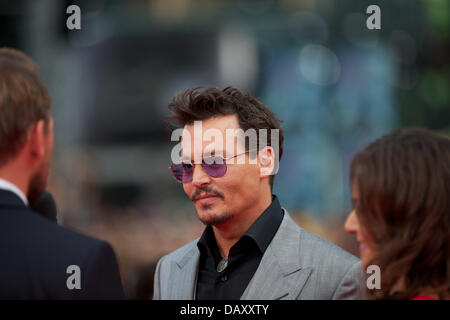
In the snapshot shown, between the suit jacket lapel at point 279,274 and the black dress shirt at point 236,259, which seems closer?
the suit jacket lapel at point 279,274

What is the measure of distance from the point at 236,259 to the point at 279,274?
22 centimetres

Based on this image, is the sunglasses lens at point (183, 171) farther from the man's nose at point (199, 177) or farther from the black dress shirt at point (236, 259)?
the black dress shirt at point (236, 259)

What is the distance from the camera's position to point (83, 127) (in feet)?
25.3

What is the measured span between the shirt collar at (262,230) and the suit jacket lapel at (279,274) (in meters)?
0.04

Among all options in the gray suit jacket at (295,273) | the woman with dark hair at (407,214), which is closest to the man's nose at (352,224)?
the woman with dark hair at (407,214)

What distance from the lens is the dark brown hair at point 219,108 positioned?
2.75 metres

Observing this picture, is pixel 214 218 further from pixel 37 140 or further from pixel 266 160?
pixel 37 140

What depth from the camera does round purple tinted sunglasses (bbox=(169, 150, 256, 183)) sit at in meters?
2.77

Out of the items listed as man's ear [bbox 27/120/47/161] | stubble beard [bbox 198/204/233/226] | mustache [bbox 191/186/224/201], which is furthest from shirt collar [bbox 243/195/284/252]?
Answer: man's ear [bbox 27/120/47/161]

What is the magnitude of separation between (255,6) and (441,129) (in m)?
3.00

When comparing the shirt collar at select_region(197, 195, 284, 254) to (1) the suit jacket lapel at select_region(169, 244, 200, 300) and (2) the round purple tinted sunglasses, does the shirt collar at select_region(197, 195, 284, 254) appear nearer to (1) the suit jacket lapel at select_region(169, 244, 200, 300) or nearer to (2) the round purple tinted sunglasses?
(1) the suit jacket lapel at select_region(169, 244, 200, 300)

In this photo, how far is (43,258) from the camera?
223 cm

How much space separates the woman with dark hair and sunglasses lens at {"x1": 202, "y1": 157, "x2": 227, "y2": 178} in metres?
0.66

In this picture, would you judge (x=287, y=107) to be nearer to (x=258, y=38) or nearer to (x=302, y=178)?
(x=258, y=38)
